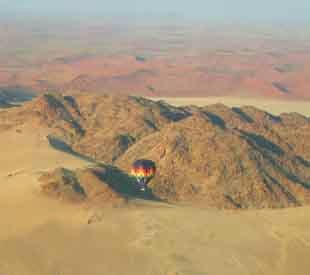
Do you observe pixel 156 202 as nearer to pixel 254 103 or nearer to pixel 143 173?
pixel 143 173

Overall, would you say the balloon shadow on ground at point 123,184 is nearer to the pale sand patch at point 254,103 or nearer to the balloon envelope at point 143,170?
the balloon envelope at point 143,170

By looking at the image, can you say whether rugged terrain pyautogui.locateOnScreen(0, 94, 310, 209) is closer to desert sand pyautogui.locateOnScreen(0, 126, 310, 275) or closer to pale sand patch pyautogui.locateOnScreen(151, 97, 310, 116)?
desert sand pyautogui.locateOnScreen(0, 126, 310, 275)

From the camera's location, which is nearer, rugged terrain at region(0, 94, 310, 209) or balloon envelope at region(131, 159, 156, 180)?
balloon envelope at region(131, 159, 156, 180)

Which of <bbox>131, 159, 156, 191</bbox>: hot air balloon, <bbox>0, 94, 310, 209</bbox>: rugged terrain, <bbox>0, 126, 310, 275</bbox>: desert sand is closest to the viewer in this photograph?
<bbox>0, 126, 310, 275</bbox>: desert sand

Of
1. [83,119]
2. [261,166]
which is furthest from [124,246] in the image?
[83,119]

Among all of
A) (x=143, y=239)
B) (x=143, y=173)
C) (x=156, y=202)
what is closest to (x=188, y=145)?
(x=143, y=173)

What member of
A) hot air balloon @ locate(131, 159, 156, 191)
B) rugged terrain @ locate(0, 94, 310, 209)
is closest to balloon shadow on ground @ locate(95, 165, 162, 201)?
rugged terrain @ locate(0, 94, 310, 209)
